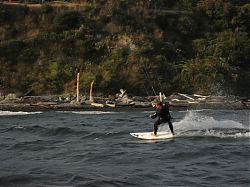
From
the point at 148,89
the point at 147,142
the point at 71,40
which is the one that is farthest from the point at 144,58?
the point at 147,142

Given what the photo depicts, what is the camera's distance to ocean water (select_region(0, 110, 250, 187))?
16781 millimetres

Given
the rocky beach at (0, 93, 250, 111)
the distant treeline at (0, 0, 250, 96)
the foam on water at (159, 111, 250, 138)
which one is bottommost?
the rocky beach at (0, 93, 250, 111)

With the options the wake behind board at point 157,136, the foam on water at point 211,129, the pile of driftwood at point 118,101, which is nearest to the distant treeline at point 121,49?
the pile of driftwood at point 118,101

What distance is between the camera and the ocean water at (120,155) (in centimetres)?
1678

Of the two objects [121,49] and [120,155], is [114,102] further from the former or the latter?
[120,155]

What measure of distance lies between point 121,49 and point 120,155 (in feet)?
116

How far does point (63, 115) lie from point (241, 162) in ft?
75.1

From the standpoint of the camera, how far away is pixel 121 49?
184 ft

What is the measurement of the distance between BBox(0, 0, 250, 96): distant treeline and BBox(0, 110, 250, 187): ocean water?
19429mm

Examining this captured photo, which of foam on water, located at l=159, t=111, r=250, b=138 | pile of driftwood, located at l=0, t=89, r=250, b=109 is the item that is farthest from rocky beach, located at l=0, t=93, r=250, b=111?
foam on water, located at l=159, t=111, r=250, b=138

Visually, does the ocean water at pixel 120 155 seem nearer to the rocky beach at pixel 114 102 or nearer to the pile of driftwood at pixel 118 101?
the rocky beach at pixel 114 102

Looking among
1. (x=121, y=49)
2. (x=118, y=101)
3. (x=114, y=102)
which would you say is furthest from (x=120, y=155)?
(x=121, y=49)

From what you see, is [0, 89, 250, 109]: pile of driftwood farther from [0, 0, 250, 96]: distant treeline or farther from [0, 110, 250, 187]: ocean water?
[0, 110, 250, 187]: ocean water

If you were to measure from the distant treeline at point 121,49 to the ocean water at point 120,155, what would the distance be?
63.7 ft
